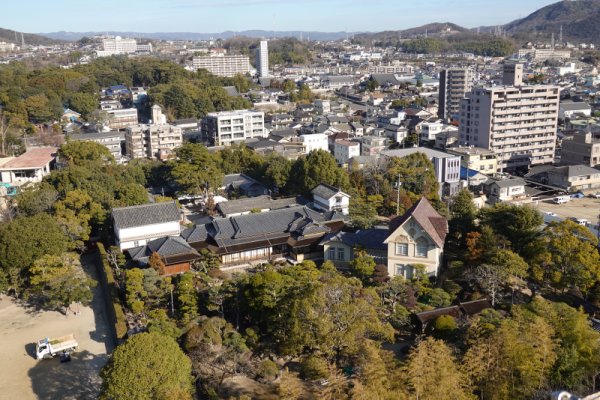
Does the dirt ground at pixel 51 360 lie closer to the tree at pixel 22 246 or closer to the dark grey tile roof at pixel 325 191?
the tree at pixel 22 246

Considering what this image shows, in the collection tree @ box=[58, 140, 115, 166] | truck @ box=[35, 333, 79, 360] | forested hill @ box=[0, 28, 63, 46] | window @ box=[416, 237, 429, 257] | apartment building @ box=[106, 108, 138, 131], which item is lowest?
truck @ box=[35, 333, 79, 360]

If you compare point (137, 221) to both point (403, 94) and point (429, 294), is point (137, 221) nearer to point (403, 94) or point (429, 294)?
point (429, 294)

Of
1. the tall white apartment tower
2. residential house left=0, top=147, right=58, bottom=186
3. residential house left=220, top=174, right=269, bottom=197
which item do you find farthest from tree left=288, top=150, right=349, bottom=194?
the tall white apartment tower

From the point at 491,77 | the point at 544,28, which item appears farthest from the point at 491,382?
the point at 544,28

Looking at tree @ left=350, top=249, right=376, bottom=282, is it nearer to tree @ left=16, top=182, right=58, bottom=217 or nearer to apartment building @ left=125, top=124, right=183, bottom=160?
tree @ left=16, top=182, right=58, bottom=217

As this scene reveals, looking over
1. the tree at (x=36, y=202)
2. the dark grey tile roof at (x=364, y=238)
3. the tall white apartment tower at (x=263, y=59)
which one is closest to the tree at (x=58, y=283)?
the tree at (x=36, y=202)

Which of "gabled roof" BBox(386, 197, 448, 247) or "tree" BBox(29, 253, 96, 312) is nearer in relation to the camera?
"tree" BBox(29, 253, 96, 312)
